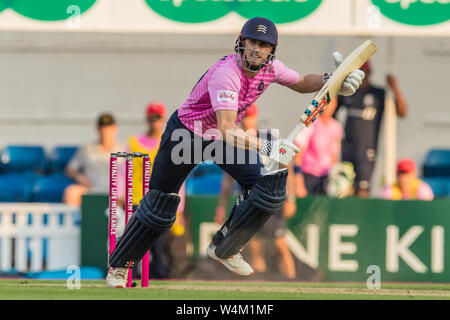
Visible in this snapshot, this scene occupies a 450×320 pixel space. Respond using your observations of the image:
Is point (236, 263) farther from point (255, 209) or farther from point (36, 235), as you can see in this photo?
point (36, 235)

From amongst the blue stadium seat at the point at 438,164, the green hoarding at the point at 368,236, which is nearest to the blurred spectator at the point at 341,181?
the green hoarding at the point at 368,236

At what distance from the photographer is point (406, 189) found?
9.30 meters

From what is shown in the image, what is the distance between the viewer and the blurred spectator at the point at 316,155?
30.6 feet

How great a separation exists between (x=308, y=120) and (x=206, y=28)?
299 cm

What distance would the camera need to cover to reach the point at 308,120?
19.9 ft

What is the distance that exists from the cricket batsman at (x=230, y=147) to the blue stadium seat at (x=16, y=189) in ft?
12.3

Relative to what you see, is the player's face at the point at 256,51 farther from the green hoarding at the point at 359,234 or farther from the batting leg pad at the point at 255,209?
the green hoarding at the point at 359,234

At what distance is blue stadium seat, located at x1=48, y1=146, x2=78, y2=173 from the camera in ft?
34.4

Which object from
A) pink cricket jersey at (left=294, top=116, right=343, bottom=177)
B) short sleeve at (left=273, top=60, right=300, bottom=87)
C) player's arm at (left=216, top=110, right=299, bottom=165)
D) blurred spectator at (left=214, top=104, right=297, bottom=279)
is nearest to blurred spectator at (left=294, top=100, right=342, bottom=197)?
pink cricket jersey at (left=294, top=116, right=343, bottom=177)

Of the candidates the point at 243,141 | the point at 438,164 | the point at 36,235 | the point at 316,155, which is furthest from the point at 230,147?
the point at 438,164

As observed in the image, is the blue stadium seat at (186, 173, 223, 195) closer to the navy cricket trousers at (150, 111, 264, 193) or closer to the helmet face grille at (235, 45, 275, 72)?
the navy cricket trousers at (150, 111, 264, 193)

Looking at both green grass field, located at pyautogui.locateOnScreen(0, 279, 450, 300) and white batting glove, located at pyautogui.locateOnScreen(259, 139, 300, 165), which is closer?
white batting glove, located at pyautogui.locateOnScreen(259, 139, 300, 165)

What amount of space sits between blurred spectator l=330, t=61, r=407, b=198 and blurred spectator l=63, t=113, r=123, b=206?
7.27 ft

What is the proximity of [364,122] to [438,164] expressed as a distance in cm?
143
